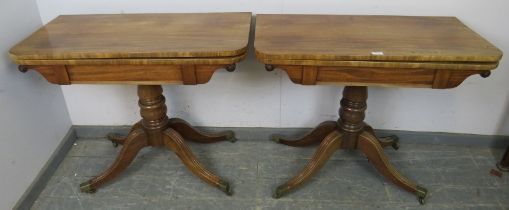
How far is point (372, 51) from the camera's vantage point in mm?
1278

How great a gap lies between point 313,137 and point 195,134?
66cm

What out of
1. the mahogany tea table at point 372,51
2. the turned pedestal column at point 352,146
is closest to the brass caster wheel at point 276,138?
the turned pedestal column at point 352,146

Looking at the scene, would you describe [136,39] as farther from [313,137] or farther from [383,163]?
[383,163]

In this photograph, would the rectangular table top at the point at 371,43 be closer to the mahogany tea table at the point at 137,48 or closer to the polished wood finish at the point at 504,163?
the mahogany tea table at the point at 137,48

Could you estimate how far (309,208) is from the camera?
1.74 m

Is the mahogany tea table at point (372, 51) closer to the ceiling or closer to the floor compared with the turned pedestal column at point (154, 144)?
closer to the ceiling

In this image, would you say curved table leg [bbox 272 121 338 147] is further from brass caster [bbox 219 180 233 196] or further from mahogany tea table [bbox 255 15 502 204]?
brass caster [bbox 219 180 233 196]

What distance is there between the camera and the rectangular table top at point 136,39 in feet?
4.26

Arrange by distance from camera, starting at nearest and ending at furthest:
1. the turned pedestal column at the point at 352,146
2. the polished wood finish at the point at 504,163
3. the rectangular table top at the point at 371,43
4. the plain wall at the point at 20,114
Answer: the rectangular table top at the point at 371,43 → the plain wall at the point at 20,114 → the turned pedestal column at the point at 352,146 → the polished wood finish at the point at 504,163

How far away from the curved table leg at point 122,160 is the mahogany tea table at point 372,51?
2.63 feet

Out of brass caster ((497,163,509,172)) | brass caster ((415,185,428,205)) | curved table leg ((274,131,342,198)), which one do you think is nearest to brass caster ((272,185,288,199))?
curved table leg ((274,131,342,198))

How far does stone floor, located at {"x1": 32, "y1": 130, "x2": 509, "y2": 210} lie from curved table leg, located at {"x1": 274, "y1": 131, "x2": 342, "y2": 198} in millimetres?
64

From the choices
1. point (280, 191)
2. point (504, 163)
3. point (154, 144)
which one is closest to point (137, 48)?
point (154, 144)

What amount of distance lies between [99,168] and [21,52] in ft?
2.80
